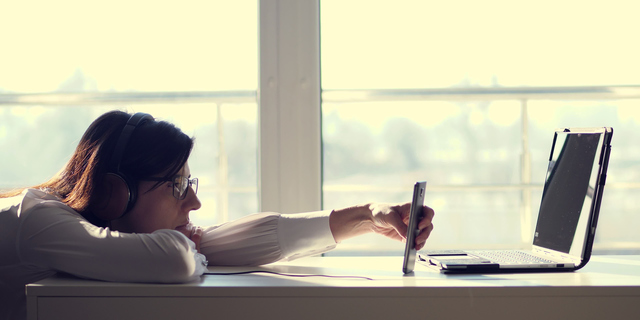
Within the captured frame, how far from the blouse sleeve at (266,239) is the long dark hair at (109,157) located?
0.20m

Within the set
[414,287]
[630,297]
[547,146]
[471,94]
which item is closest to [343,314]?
[414,287]

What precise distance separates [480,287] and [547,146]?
96.2 inches

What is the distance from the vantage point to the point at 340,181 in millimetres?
1915

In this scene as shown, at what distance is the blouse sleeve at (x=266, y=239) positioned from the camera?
110cm

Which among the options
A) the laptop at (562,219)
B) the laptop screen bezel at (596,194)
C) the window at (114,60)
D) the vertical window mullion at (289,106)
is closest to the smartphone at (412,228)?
the laptop at (562,219)

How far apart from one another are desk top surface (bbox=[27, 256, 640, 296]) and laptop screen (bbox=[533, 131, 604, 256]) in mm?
84

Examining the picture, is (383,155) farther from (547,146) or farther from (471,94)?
(547,146)

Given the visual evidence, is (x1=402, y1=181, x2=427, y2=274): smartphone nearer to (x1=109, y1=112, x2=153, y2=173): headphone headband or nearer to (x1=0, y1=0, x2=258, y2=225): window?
(x1=109, y1=112, x2=153, y2=173): headphone headband

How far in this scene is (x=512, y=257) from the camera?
1.08 meters

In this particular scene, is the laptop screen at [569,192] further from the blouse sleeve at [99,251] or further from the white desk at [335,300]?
the blouse sleeve at [99,251]

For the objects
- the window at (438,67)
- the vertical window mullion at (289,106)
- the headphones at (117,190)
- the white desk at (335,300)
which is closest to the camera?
the white desk at (335,300)

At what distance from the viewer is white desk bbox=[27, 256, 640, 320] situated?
764 millimetres

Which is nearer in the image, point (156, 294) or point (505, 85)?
point (156, 294)

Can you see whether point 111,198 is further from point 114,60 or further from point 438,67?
point 438,67
